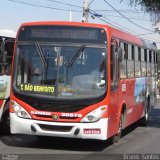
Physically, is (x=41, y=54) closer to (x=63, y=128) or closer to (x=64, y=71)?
(x=64, y=71)

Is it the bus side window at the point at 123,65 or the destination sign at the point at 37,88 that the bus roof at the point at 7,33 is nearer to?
the destination sign at the point at 37,88

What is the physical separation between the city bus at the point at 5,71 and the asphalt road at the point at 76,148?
546 mm

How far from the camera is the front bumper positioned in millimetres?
10635

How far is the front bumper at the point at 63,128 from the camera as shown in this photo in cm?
1064

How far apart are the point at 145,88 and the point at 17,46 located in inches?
253

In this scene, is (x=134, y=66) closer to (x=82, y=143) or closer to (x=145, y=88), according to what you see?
(x=145, y=88)

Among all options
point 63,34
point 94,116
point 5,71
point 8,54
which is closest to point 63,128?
point 94,116

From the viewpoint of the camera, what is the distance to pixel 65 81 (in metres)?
10.8

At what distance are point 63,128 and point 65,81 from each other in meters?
1.01

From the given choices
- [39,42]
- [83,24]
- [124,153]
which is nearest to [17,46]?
[39,42]

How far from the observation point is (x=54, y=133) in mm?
10742

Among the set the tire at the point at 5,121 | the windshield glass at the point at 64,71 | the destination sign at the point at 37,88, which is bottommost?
the tire at the point at 5,121

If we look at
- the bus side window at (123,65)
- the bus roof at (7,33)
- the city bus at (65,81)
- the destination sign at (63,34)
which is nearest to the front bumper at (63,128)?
the city bus at (65,81)

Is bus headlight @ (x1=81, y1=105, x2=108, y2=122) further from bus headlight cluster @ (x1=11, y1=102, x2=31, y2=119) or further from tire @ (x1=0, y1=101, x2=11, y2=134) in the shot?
tire @ (x1=0, y1=101, x2=11, y2=134)
